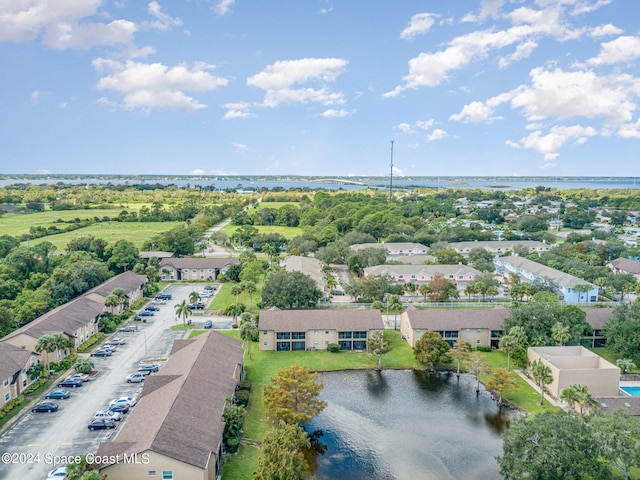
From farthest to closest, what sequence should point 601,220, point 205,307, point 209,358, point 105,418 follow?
point 601,220 < point 205,307 < point 209,358 < point 105,418

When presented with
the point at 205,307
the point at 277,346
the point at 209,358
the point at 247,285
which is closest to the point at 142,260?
the point at 205,307

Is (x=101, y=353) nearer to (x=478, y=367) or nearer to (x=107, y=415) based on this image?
(x=107, y=415)

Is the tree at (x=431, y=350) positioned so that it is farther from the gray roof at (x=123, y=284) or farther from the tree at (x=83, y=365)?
the gray roof at (x=123, y=284)

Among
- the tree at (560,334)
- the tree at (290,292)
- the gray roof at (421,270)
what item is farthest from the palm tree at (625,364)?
the tree at (290,292)

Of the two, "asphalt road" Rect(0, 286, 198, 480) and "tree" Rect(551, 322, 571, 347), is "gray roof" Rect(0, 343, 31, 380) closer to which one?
"asphalt road" Rect(0, 286, 198, 480)

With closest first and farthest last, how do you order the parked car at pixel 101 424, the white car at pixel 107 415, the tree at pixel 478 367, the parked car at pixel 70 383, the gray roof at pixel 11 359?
1. the parked car at pixel 101 424
2. the white car at pixel 107 415
3. the gray roof at pixel 11 359
4. the parked car at pixel 70 383
5. the tree at pixel 478 367

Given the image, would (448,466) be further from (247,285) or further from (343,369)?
(247,285)

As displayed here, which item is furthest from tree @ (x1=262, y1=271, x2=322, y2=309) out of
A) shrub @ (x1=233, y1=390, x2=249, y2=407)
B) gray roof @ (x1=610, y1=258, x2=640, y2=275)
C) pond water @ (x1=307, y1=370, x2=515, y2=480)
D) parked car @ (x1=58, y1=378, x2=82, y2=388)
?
gray roof @ (x1=610, y1=258, x2=640, y2=275)
